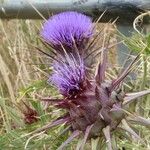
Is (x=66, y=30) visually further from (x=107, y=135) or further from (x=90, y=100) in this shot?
(x=107, y=135)

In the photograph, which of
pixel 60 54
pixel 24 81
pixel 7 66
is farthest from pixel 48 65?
pixel 7 66

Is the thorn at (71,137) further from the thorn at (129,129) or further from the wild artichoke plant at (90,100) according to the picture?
the thorn at (129,129)

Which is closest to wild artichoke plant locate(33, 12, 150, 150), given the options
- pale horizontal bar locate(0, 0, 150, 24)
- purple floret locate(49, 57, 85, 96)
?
purple floret locate(49, 57, 85, 96)

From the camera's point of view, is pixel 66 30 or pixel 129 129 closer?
pixel 129 129

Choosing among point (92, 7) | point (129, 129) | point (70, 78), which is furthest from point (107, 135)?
point (92, 7)

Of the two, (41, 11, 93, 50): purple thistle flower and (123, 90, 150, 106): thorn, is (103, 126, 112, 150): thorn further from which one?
(41, 11, 93, 50): purple thistle flower

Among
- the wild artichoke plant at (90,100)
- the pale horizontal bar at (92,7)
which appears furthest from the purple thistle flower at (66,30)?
the pale horizontal bar at (92,7)
